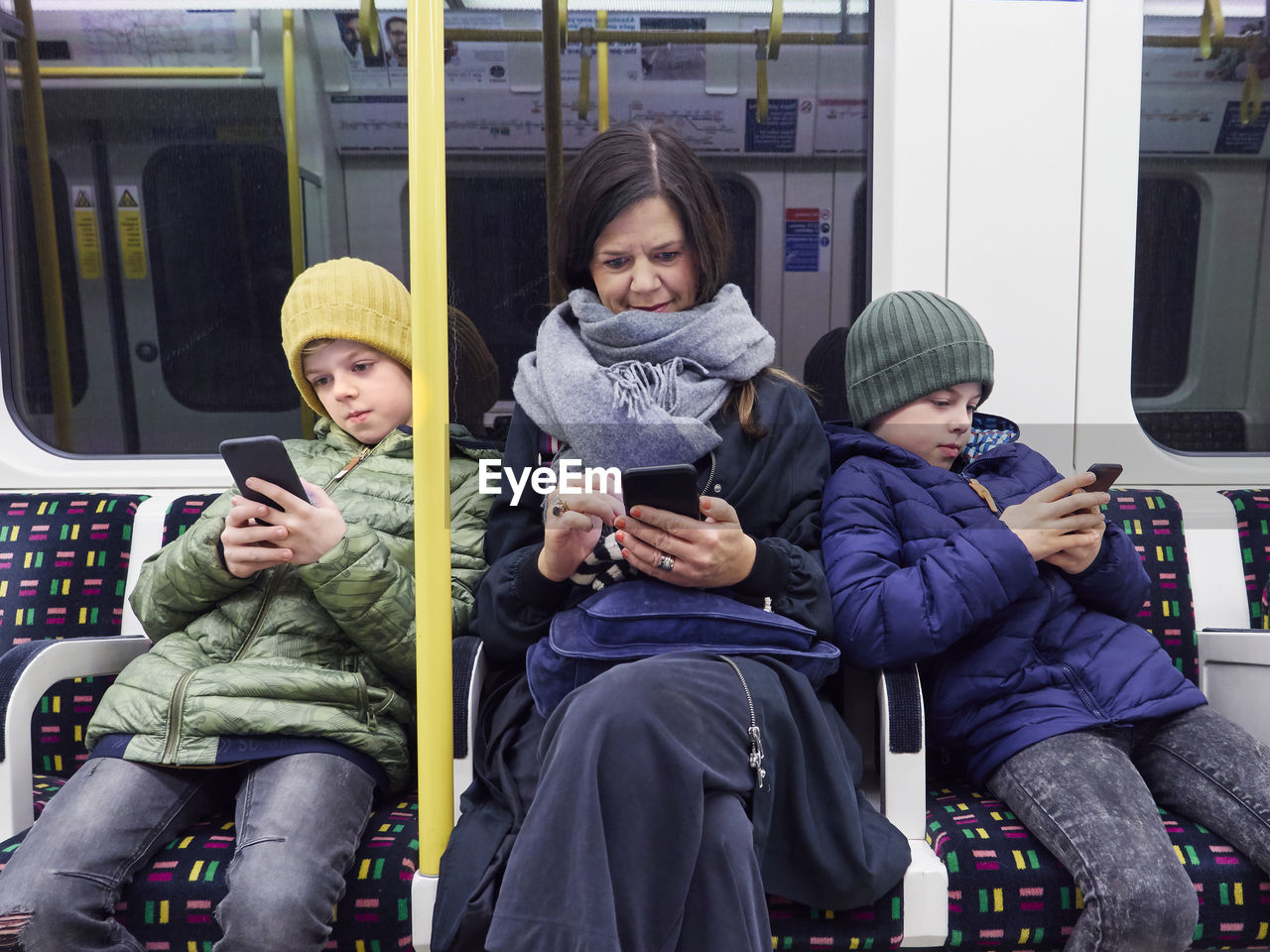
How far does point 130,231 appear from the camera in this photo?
7.83ft

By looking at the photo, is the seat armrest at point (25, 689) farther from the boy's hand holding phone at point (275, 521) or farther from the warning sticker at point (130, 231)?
the warning sticker at point (130, 231)

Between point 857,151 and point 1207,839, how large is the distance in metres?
1.59

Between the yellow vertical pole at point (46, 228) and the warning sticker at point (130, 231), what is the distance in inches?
6.3

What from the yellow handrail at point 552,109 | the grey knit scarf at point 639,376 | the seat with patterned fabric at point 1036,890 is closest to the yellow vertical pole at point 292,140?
the yellow handrail at point 552,109

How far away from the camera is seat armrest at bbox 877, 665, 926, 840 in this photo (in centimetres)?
158

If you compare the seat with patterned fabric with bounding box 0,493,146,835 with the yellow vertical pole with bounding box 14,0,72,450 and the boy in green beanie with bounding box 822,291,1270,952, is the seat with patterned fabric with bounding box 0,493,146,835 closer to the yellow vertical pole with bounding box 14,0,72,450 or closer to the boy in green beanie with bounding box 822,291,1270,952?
the yellow vertical pole with bounding box 14,0,72,450

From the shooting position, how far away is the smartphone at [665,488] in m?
1.46

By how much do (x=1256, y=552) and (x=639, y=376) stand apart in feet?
4.98

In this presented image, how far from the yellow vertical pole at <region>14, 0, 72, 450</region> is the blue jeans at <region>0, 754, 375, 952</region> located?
46.5 inches

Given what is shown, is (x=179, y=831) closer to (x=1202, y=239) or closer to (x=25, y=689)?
(x=25, y=689)

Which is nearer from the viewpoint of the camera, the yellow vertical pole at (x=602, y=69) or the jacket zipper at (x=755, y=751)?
the jacket zipper at (x=755, y=751)

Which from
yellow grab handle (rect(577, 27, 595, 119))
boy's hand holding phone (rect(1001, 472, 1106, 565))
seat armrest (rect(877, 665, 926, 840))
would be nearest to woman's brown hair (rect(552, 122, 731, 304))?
yellow grab handle (rect(577, 27, 595, 119))

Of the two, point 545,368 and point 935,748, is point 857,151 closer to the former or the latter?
point 545,368

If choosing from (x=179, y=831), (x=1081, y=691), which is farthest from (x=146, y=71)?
(x=1081, y=691)
